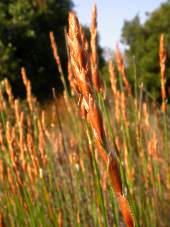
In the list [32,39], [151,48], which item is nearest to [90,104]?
[32,39]

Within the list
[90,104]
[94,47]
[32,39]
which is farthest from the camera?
[32,39]

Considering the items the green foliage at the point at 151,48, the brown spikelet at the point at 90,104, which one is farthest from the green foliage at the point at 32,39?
the brown spikelet at the point at 90,104

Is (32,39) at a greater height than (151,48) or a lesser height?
greater

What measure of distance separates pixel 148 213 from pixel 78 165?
0.41 metres

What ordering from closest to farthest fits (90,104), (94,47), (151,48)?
1. (90,104)
2. (94,47)
3. (151,48)

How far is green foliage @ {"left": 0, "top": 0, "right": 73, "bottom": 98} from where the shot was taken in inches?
429

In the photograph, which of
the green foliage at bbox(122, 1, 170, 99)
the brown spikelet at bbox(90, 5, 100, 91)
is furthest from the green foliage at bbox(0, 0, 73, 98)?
the brown spikelet at bbox(90, 5, 100, 91)

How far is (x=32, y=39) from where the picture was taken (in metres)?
12.1

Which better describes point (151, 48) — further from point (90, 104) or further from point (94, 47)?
point (90, 104)

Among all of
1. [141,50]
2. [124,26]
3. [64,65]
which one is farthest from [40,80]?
[124,26]

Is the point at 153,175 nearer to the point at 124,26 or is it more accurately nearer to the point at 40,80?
the point at 40,80

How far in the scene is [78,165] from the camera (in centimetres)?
196

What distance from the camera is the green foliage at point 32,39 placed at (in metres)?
10.9

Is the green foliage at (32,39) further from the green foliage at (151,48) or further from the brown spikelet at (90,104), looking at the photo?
the brown spikelet at (90,104)
